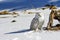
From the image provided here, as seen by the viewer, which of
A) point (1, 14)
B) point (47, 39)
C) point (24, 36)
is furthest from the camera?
point (1, 14)

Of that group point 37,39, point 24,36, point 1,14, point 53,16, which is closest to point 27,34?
point 24,36

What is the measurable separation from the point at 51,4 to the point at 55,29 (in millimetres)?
9233

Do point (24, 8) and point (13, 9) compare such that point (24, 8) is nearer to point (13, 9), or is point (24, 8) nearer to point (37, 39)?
point (13, 9)

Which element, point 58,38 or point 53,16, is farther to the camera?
point 53,16

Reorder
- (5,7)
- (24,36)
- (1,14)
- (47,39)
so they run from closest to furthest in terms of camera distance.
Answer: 1. (47,39)
2. (24,36)
3. (1,14)
4. (5,7)

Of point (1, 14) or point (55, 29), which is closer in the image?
point (55, 29)

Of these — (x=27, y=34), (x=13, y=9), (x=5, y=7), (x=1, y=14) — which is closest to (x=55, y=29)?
(x=27, y=34)

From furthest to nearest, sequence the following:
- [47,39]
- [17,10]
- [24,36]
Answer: [17,10]
[24,36]
[47,39]

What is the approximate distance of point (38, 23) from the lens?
811cm

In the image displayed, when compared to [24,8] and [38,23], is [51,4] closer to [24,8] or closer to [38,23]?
[24,8]

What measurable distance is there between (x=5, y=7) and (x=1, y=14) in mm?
2403

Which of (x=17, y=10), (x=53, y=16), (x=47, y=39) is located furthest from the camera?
(x=17, y=10)

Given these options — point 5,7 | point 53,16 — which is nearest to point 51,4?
point 5,7

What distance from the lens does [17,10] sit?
16.8m
